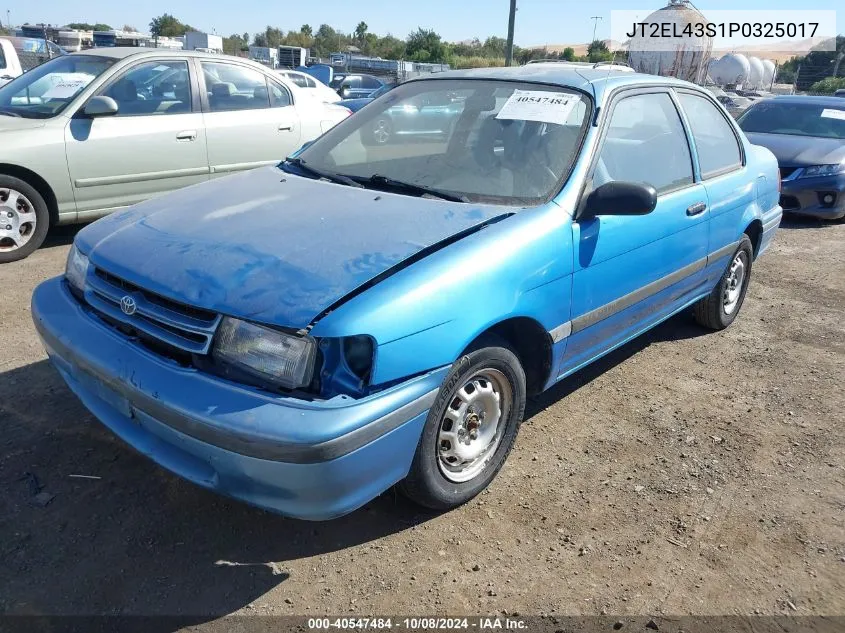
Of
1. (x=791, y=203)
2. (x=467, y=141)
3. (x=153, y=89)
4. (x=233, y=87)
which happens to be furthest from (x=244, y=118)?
(x=791, y=203)

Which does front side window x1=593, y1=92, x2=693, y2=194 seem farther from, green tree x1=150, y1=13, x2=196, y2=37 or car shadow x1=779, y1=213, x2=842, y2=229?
green tree x1=150, y1=13, x2=196, y2=37

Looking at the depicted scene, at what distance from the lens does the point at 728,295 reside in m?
4.72

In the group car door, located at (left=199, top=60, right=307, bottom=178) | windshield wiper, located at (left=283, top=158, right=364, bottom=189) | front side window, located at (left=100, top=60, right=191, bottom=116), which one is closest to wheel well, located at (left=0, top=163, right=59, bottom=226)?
front side window, located at (left=100, top=60, right=191, bottom=116)

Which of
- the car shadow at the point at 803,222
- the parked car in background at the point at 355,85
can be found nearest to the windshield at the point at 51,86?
the car shadow at the point at 803,222

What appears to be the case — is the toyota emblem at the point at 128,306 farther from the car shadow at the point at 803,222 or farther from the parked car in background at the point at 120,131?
the car shadow at the point at 803,222

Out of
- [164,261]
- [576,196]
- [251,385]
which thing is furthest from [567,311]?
[164,261]

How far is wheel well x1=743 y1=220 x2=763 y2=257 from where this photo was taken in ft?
15.4

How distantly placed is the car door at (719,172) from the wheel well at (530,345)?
1.69m

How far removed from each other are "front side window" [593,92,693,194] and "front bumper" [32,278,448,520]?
5.12ft

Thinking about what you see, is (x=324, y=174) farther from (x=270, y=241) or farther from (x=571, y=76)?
(x=571, y=76)

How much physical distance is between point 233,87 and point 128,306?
455 centimetres

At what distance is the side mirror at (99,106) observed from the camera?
17.8ft

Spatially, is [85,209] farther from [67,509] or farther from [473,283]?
[473,283]

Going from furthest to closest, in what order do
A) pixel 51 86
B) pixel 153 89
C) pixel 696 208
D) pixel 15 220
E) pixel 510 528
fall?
pixel 153 89
pixel 51 86
pixel 15 220
pixel 696 208
pixel 510 528
